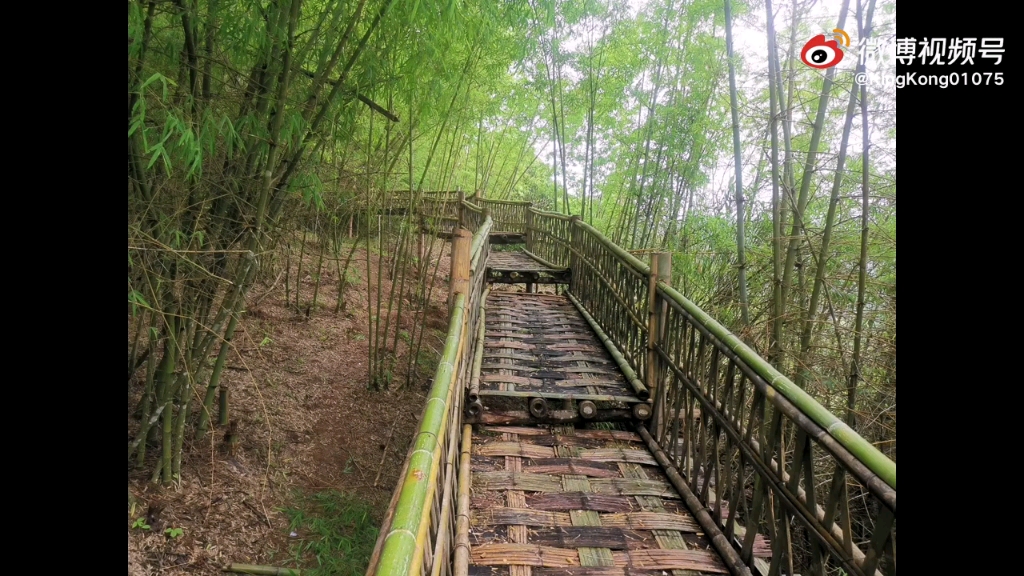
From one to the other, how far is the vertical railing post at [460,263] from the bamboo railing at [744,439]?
1196 mm

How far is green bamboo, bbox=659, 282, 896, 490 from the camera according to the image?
137 cm

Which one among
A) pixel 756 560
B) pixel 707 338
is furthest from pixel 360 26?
pixel 756 560

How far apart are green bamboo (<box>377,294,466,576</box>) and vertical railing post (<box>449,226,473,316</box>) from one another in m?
1.21

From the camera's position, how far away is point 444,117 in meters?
4.09

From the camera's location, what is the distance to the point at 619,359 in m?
3.76

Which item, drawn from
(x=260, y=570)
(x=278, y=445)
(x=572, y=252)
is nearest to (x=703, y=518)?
(x=260, y=570)

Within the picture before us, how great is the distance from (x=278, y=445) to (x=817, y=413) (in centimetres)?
344

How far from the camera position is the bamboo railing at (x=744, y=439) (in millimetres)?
1490

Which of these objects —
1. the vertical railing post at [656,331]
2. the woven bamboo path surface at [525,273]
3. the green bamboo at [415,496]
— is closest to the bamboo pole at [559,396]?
the vertical railing post at [656,331]

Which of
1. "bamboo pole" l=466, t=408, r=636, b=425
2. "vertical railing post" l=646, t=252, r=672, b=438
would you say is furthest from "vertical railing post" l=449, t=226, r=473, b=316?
"vertical railing post" l=646, t=252, r=672, b=438

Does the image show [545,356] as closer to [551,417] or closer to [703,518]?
[551,417]

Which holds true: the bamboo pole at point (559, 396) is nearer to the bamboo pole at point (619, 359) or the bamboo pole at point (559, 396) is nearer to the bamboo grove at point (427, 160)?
the bamboo pole at point (619, 359)

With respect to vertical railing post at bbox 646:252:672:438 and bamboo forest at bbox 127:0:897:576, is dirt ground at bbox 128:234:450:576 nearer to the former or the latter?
bamboo forest at bbox 127:0:897:576
